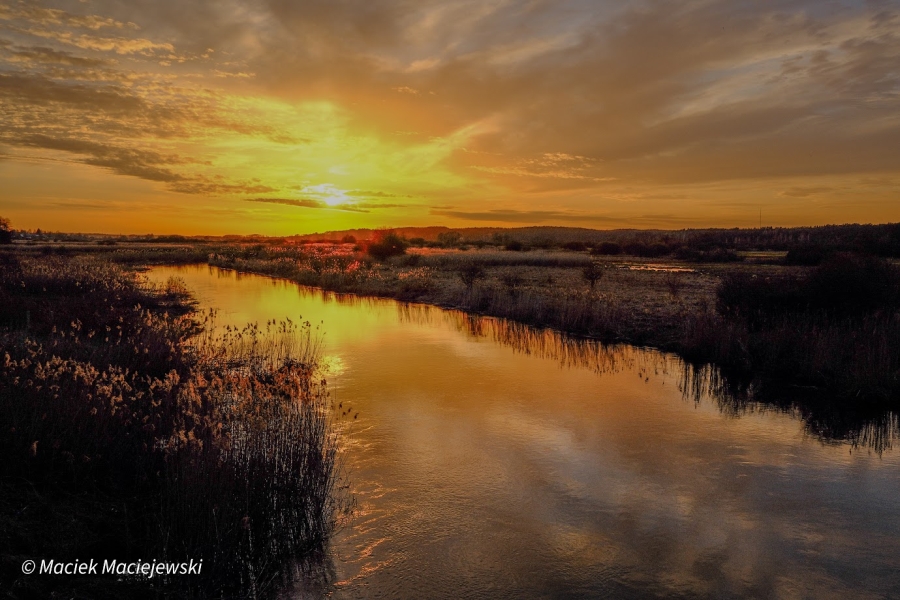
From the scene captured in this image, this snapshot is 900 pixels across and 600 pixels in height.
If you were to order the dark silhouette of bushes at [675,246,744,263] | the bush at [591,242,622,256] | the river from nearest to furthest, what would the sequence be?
the river < the dark silhouette of bushes at [675,246,744,263] < the bush at [591,242,622,256]

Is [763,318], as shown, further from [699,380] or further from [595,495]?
[595,495]

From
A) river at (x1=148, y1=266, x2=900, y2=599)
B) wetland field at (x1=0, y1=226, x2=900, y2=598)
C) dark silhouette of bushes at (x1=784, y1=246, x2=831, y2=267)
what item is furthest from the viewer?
dark silhouette of bushes at (x1=784, y1=246, x2=831, y2=267)

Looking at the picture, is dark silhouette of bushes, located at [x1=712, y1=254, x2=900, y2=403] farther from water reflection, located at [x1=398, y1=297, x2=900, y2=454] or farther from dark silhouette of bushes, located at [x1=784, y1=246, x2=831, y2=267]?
dark silhouette of bushes, located at [x1=784, y1=246, x2=831, y2=267]

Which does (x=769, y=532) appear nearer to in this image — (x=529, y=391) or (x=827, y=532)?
(x=827, y=532)

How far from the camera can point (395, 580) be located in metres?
6.92

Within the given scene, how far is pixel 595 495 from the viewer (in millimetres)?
9227

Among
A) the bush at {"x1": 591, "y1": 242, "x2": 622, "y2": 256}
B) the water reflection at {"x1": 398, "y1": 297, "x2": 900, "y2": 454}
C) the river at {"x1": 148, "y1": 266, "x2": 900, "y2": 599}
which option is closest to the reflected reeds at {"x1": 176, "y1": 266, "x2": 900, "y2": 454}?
the water reflection at {"x1": 398, "y1": 297, "x2": 900, "y2": 454}

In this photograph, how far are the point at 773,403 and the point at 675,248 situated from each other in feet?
227

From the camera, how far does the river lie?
22.9ft

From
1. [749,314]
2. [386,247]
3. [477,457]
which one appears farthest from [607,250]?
[477,457]

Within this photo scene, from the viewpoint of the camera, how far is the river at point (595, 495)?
6973 mm

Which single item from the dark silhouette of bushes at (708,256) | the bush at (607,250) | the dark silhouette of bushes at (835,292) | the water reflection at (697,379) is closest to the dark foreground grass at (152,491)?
the water reflection at (697,379)

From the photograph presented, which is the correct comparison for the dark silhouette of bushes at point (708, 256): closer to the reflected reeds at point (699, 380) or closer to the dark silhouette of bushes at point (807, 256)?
the dark silhouette of bushes at point (807, 256)

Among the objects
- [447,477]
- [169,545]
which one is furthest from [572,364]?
[169,545]
